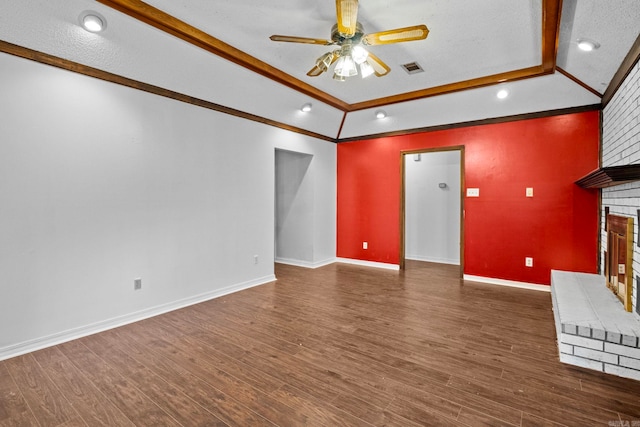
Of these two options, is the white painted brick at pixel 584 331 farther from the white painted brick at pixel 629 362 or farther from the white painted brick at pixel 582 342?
the white painted brick at pixel 629 362

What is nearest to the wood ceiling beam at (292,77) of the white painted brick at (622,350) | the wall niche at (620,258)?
the wall niche at (620,258)

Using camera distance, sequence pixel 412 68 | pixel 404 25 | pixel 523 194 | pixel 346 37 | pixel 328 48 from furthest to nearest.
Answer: pixel 523 194, pixel 412 68, pixel 328 48, pixel 404 25, pixel 346 37

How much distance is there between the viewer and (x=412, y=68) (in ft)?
11.8

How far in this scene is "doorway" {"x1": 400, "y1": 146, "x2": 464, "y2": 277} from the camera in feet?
19.9

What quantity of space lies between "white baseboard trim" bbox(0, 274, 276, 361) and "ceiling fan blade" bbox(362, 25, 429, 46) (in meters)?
3.27

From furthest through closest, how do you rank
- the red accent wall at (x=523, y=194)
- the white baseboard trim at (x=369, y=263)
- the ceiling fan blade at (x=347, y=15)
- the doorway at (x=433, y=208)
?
the doorway at (x=433, y=208) → the white baseboard trim at (x=369, y=263) → the red accent wall at (x=523, y=194) → the ceiling fan blade at (x=347, y=15)

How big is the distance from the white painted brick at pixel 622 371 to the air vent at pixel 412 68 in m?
3.13

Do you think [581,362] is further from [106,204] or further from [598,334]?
[106,204]

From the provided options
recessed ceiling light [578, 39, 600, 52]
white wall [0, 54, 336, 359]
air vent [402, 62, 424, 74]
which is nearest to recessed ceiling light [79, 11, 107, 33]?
white wall [0, 54, 336, 359]

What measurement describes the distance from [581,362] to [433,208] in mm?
4188

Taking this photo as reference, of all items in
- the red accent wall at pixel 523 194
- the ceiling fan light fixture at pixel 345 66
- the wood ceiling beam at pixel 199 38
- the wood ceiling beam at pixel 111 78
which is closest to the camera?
the wood ceiling beam at pixel 199 38

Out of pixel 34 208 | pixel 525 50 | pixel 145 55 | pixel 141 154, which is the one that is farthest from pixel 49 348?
pixel 525 50

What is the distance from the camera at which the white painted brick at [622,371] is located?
2.18 metres

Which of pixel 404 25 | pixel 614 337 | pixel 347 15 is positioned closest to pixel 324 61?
pixel 347 15
